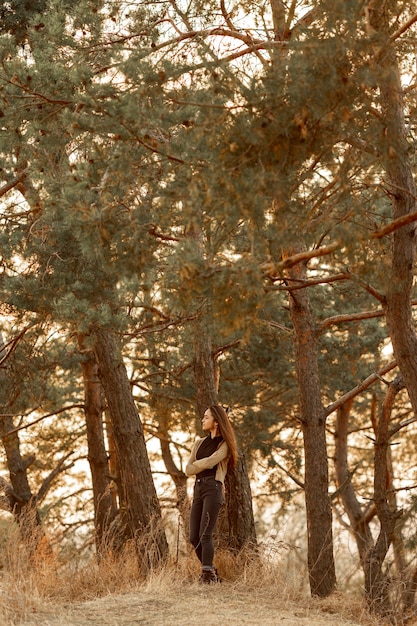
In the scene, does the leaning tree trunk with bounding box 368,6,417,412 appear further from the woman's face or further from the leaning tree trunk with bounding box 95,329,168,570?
the leaning tree trunk with bounding box 95,329,168,570

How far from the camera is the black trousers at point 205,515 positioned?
24.7ft

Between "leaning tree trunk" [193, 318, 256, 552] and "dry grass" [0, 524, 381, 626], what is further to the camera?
"leaning tree trunk" [193, 318, 256, 552]

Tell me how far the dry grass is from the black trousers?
10.8 inches

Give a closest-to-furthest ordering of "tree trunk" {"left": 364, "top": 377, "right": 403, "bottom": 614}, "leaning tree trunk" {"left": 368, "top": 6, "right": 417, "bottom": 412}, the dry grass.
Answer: "leaning tree trunk" {"left": 368, "top": 6, "right": 417, "bottom": 412}
the dry grass
"tree trunk" {"left": 364, "top": 377, "right": 403, "bottom": 614}

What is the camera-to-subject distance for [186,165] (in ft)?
18.9

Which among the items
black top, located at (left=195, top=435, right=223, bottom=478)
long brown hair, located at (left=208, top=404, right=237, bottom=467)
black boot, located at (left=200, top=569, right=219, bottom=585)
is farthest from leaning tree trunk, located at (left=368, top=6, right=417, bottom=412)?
black boot, located at (left=200, top=569, right=219, bottom=585)

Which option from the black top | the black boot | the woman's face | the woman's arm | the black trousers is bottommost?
the black boot

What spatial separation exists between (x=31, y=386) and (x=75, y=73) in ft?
19.1

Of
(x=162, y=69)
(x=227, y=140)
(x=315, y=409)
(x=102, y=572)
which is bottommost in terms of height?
(x=102, y=572)

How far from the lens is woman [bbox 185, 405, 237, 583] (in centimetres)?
753

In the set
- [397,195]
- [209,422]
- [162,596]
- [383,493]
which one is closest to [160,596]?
[162,596]

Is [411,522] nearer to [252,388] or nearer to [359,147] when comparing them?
[252,388]

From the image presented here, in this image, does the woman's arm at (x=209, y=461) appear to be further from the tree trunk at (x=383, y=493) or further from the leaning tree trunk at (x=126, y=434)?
the leaning tree trunk at (x=126, y=434)

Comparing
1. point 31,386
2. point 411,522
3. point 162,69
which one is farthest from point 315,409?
point 162,69
